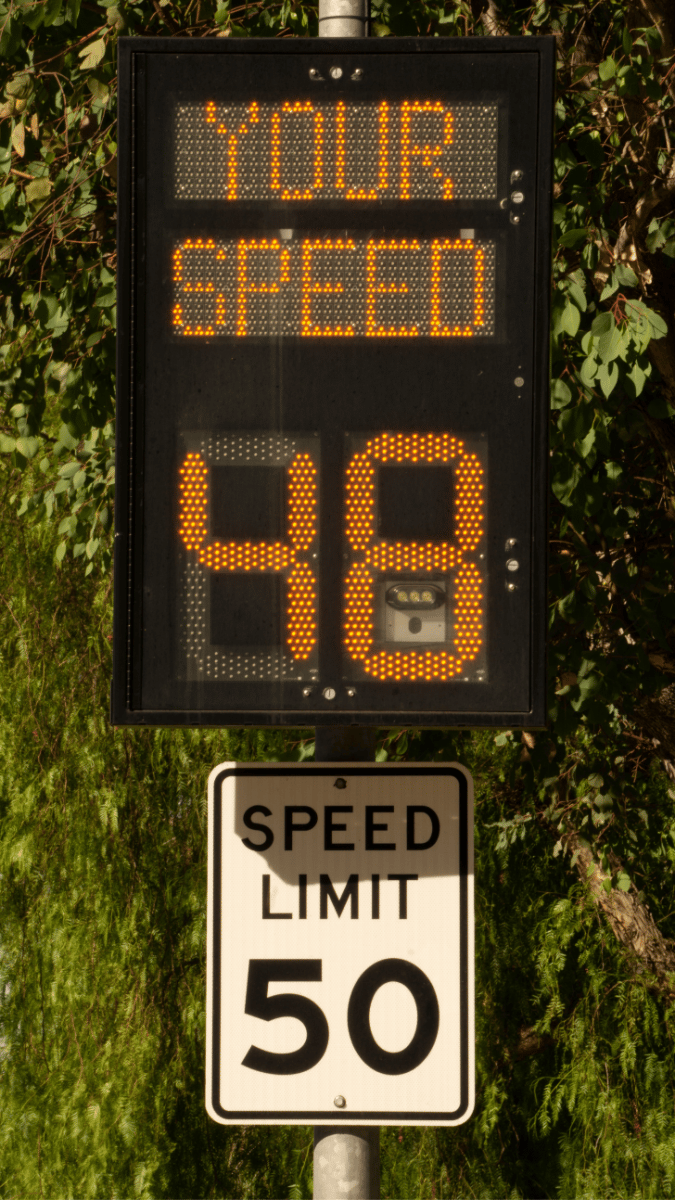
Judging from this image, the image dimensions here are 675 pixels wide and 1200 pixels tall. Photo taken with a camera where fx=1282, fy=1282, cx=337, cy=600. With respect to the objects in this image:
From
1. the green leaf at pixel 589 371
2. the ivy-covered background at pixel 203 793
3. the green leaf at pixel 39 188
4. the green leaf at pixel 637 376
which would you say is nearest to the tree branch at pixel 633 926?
the ivy-covered background at pixel 203 793

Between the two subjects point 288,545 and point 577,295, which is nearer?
point 288,545

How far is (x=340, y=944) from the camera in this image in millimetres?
2656

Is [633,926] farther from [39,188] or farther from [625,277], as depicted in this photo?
[39,188]

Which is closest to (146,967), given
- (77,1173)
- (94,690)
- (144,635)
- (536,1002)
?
(77,1173)

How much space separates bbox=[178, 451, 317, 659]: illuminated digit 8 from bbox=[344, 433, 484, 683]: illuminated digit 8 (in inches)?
2.7

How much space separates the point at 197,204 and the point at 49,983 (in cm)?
503

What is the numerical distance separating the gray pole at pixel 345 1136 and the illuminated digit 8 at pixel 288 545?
0.36 m

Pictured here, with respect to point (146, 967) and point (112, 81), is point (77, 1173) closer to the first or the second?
point (146, 967)

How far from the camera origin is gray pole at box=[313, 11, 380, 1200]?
101 inches

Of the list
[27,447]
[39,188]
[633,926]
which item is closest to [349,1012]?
[27,447]

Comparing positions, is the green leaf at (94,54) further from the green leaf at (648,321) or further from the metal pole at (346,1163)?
the metal pole at (346,1163)

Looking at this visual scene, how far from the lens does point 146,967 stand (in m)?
6.41

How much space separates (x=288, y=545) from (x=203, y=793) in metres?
4.52

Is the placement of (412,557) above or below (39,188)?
below
